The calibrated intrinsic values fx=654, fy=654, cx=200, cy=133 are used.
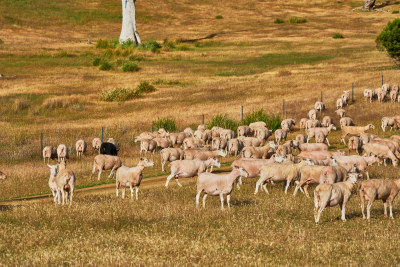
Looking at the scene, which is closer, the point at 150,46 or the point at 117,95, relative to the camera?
the point at 117,95

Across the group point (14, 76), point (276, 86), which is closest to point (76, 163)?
point (276, 86)

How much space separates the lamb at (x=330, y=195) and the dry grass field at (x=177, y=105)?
1.82ft

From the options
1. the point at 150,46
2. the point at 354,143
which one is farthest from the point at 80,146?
the point at 150,46

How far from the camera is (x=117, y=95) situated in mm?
58281

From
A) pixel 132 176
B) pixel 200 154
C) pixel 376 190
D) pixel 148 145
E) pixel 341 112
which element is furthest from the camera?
pixel 341 112

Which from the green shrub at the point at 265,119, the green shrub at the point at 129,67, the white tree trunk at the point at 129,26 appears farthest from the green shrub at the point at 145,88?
the white tree trunk at the point at 129,26

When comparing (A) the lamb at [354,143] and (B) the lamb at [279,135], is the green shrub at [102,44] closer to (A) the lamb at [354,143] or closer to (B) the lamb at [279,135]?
(B) the lamb at [279,135]

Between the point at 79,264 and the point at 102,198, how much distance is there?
8710mm

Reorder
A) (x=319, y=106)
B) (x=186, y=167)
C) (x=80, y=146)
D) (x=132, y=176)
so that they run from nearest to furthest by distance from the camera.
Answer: (x=132, y=176) < (x=186, y=167) < (x=80, y=146) < (x=319, y=106)

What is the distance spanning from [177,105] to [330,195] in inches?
1463

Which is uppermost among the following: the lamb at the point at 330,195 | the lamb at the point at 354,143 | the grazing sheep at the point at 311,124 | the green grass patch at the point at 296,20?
the lamb at the point at 330,195

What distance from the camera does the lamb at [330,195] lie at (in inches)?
695

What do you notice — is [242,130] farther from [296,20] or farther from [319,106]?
[296,20]

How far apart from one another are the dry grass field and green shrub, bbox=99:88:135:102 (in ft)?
3.38
